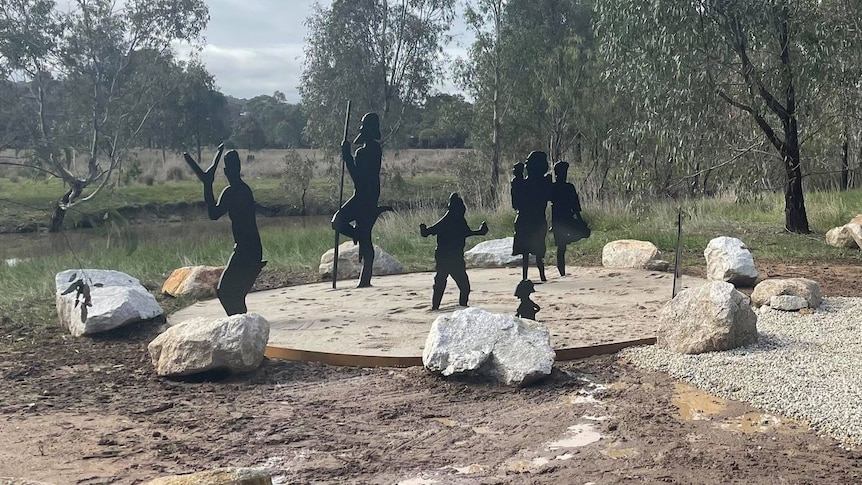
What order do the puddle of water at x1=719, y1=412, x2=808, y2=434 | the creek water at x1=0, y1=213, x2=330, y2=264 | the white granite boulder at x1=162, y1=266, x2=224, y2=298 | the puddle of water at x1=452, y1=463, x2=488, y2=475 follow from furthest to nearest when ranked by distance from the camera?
the creek water at x1=0, y1=213, x2=330, y2=264 < the white granite boulder at x1=162, y1=266, x2=224, y2=298 < the puddle of water at x1=719, y1=412, x2=808, y2=434 < the puddle of water at x1=452, y1=463, x2=488, y2=475

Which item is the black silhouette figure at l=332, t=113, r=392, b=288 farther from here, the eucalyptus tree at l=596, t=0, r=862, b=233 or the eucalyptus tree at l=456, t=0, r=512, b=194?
the eucalyptus tree at l=456, t=0, r=512, b=194

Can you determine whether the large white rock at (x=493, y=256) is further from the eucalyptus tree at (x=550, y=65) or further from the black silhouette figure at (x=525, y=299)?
the eucalyptus tree at (x=550, y=65)

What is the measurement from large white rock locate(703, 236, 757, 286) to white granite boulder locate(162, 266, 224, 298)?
5094mm

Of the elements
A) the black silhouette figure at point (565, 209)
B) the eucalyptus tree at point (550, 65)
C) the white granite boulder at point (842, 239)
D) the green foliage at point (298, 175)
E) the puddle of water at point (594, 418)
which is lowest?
the puddle of water at point (594, 418)

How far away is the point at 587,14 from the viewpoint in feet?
96.6

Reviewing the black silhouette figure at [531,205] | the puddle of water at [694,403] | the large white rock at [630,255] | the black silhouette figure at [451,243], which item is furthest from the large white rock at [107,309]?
the large white rock at [630,255]

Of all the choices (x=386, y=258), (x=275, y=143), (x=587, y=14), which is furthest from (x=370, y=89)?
(x=275, y=143)

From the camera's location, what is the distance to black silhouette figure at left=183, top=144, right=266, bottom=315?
22.4ft

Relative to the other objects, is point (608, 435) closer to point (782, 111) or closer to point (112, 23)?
point (782, 111)

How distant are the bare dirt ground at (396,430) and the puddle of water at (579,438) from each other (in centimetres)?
1

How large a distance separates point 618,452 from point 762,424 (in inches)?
34.1

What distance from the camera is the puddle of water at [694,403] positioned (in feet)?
14.5

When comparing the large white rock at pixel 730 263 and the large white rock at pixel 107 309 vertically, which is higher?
the large white rock at pixel 730 263

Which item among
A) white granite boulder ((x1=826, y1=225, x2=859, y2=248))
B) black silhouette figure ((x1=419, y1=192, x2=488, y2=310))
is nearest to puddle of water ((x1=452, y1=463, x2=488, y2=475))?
black silhouette figure ((x1=419, y1=192, x2=488, y2=310))
